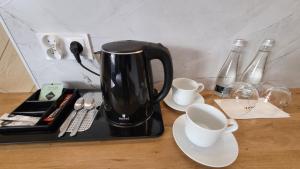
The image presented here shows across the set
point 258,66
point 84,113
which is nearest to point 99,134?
point 84,113

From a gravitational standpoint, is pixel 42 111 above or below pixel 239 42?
below

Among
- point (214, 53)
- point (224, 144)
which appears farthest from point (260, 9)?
point (224, 144)

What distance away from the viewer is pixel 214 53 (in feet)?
1.95

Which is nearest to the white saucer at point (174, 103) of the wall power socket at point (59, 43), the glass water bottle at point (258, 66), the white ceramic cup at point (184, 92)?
the white ceramic cup at point (184, 92)

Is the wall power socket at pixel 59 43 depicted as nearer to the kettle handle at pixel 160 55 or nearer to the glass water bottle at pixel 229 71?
the kettle handle at pixel 160 55

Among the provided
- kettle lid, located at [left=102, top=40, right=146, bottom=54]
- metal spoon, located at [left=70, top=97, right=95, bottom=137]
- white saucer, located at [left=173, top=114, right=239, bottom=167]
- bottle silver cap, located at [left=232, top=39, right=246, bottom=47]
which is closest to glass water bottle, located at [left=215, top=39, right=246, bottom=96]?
bottle silver cap, located at [left=232, top=39, right=246, bottom=47]

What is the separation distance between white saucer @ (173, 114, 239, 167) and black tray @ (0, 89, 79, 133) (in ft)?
1.16

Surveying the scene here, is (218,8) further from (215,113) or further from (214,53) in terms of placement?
(215,113)

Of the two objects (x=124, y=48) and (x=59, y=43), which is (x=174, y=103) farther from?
(x=59, y=43)

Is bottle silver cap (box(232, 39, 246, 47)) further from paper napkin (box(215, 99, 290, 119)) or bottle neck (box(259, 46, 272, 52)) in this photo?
paper napkin (box(215, 99, 290, 119))

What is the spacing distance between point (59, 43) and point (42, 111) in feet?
0.78

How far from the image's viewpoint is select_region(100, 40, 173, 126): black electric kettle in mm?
384

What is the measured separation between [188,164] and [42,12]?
24.7 inches

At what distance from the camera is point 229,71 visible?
2.01ft
